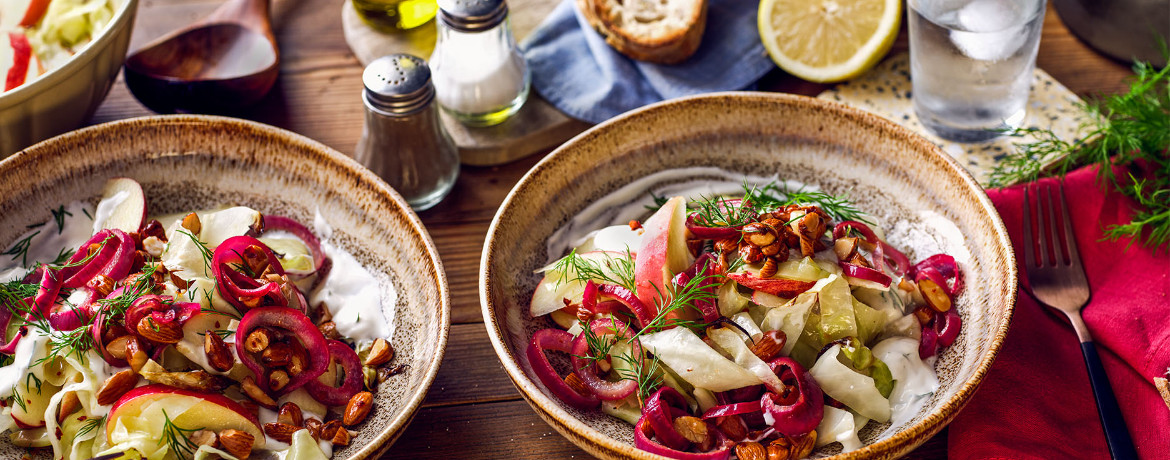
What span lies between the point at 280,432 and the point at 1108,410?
1.50m

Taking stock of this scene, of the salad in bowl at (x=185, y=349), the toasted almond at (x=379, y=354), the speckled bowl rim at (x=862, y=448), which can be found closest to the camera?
the speckled bowl rim at (x=862, y=448)

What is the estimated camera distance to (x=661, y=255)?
5.74 ft

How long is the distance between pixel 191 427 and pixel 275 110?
1.17 metres

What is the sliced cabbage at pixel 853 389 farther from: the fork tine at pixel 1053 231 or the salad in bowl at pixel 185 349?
the salad in bowl at pixel 185 349

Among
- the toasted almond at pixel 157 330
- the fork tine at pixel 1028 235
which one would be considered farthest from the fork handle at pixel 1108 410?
the toasted almond at pixel 157 330

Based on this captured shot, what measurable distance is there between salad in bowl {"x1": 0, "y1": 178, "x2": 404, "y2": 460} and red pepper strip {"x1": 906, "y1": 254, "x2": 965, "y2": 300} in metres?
1.06

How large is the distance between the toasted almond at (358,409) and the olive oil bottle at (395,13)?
1328 millimetres

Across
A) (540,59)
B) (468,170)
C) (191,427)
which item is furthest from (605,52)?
(191,427)

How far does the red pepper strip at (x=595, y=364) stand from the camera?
1704mm

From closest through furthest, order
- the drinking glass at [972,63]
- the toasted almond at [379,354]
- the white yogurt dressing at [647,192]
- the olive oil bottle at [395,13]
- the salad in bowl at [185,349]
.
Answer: the salad in bowl at [185,349] → the toasted almond at [379,354] → the white yogurt dressing at [647,192] → the drinking glass at [972,63] → the olive oil bottle at [395,13]

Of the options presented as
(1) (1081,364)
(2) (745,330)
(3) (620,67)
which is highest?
(2) (745,330)

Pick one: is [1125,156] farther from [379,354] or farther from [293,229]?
[293,229]

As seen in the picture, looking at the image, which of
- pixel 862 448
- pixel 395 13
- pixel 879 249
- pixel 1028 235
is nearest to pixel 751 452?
pixel 862 448

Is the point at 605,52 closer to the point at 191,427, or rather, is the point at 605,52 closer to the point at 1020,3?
the point at 1020,3
